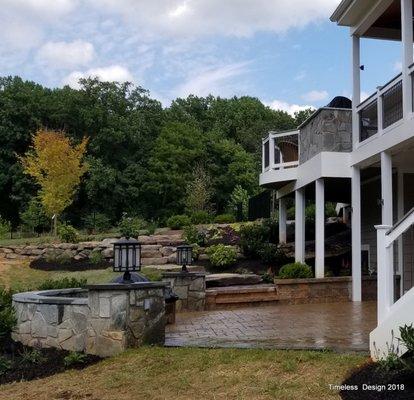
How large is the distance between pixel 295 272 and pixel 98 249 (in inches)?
272

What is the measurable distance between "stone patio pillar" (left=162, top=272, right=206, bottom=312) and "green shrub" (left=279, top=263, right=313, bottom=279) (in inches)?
84.2

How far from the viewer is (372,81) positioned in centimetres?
1207

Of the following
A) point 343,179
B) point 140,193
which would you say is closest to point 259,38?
point 343,179

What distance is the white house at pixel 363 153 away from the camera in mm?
9462

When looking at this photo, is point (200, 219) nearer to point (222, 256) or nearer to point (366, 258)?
point (222, 256)

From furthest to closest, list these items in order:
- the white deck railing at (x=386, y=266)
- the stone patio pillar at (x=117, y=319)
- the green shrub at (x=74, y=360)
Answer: the stone patio pillar at (x=117, y=319)
the green shrub at (x=74, y=360)
the white deck railing at (x=386, y=266)

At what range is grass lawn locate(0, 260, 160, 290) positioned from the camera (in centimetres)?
1277

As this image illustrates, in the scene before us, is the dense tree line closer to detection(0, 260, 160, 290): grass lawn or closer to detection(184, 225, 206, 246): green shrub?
detection(0, 260, 160, 290): grass lawn

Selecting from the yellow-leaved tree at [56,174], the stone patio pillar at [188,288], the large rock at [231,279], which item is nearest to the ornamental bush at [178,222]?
the yellow-leaved tree at [56,174]

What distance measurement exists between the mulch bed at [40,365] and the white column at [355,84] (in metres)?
7.42

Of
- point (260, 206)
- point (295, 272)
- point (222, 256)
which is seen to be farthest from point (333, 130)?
point (260, 206)

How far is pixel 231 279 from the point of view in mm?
11961

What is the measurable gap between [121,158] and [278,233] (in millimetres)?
18938

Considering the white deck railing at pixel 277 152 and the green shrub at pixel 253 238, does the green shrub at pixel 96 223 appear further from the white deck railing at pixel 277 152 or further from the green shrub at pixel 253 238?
the white deck railing at pixel 277 152
